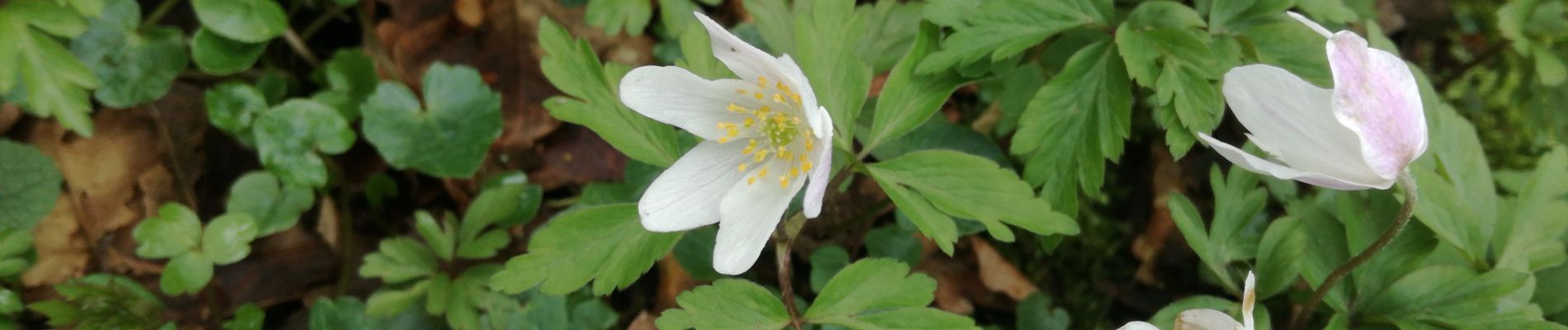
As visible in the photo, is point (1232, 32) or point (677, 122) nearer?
point (677, 122)

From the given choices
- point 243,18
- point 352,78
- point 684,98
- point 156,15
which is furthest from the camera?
point 352,78

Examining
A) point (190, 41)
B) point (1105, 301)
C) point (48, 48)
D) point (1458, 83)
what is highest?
point (48, 48)

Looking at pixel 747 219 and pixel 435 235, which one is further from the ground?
pixel 747 219

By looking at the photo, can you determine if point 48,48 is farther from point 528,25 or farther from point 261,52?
point 528,25

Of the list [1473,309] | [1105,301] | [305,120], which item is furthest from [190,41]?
[1473,309]

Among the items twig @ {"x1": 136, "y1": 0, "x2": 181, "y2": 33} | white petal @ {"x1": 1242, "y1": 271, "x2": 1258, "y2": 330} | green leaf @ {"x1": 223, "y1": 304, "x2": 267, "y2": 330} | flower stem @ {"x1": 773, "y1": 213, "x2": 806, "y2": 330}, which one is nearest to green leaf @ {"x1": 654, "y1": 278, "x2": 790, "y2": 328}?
flower stem @ {"x1": 773, "y1": 213, "x2": 806, "y2": 330}

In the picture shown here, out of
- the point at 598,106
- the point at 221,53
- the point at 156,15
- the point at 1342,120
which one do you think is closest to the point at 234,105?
the point at 221,53

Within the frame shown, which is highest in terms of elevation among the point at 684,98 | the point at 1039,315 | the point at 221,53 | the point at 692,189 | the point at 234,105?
the point at 684,98

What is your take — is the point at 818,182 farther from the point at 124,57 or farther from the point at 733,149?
the point at 124,57
